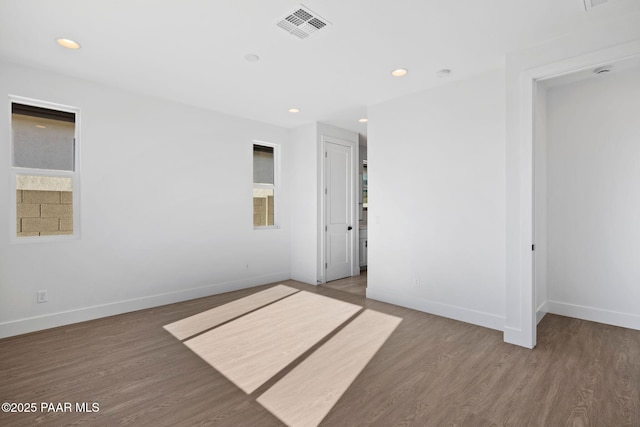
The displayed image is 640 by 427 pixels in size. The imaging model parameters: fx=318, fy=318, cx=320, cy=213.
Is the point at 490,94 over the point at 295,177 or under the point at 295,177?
over

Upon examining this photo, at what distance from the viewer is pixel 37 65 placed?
10.8 ft

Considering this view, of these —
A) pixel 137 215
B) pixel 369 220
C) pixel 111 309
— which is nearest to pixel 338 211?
pixel 369 220

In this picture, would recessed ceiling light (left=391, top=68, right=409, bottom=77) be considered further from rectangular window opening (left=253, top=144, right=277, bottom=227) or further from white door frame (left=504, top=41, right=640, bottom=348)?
rectangular window opening (left=253, top=144, right=277, bottom=227)

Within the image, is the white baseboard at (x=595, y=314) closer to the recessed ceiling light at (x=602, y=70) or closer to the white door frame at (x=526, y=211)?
the white door frame at (x=526, y=211)

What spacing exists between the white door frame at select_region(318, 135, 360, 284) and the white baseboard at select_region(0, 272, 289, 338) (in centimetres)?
112

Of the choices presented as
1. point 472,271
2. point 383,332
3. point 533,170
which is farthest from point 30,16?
point 472,271

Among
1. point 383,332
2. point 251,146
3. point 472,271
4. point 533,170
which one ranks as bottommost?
point 383,332

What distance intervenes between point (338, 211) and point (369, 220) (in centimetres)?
125

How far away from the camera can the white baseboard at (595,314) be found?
10.9 ft

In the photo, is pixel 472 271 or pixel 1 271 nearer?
pixel 1 271

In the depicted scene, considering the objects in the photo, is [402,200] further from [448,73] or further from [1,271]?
[1,271]

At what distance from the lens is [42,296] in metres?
3.40

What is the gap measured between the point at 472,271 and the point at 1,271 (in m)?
4.91

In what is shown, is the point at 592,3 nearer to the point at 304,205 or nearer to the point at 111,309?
the point at 304,205
